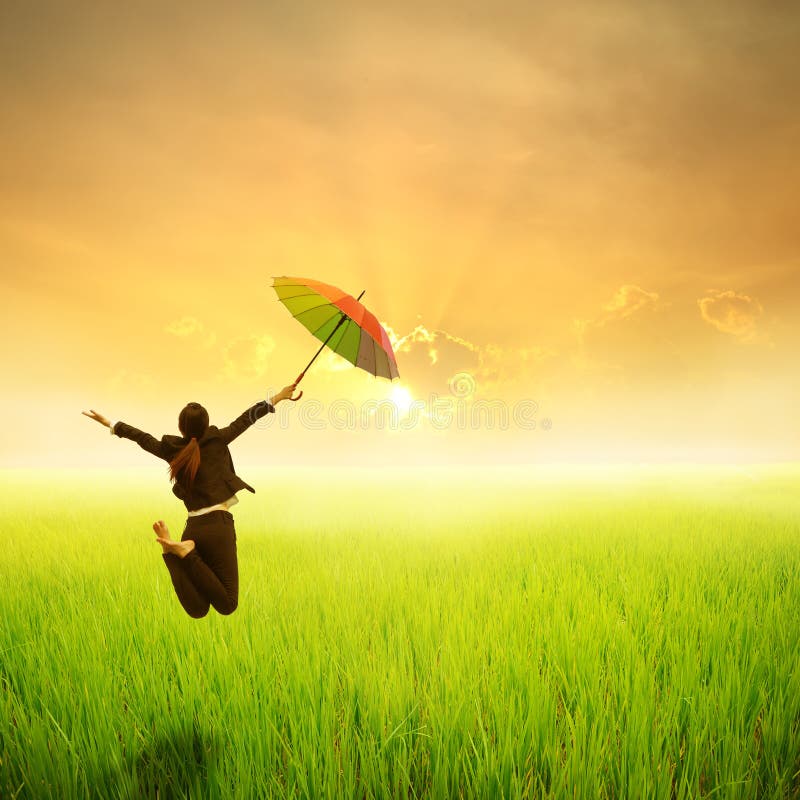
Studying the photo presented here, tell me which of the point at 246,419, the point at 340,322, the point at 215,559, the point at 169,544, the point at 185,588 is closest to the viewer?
the point at 169,544

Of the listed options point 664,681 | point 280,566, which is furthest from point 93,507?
point 664,681

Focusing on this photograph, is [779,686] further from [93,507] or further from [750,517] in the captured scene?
[93,507]

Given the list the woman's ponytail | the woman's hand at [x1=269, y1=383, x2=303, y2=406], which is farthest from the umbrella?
the woman's ponytail

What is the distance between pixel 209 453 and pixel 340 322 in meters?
1.37

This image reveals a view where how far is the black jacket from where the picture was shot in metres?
3.41

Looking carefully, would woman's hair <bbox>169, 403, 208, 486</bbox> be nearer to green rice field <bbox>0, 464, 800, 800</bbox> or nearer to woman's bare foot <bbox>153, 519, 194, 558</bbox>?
woman's bare foot <bbox>153, 519, 194, 558</bbox>

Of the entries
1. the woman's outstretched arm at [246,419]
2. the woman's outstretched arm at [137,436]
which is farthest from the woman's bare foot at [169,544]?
the woman's outstretched arm at [246,419]

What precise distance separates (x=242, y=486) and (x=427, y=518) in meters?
8.61

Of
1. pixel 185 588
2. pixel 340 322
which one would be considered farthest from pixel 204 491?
pixel 340 322

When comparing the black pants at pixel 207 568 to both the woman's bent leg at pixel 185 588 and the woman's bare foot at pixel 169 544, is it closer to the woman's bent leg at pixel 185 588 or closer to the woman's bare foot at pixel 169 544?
the woman's bent leg at pixel 185 588

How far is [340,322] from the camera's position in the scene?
13.1 ft

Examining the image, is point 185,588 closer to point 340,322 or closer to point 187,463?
point 187,463

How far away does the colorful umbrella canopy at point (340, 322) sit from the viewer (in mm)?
3861

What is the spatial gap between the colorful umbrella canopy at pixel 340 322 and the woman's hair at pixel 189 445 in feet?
2.93
